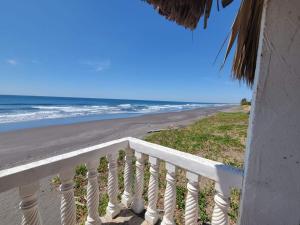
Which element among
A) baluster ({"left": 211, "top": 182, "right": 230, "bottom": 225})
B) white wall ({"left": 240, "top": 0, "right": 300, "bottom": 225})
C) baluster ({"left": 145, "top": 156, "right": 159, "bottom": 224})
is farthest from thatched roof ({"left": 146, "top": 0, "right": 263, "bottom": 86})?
baluster ({"left": 145, "top": 156, "right": 159, "bottom": 224})

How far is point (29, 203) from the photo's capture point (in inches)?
49.2

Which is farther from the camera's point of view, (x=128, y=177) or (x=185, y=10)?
(x=128, y=177)

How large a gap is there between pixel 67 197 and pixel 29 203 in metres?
0.30

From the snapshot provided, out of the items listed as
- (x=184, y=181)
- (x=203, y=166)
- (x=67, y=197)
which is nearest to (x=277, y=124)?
(x=203, y=166)

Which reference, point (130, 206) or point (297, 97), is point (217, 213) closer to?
point (297, 97)

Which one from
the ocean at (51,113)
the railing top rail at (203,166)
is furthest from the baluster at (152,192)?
the ocean at (51,113)

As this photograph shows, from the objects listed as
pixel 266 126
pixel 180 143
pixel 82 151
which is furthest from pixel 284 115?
pixel 180 143

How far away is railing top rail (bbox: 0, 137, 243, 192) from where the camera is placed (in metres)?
1.15

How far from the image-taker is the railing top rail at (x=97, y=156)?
1153mm

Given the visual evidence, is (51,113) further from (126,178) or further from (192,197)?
(192,197)

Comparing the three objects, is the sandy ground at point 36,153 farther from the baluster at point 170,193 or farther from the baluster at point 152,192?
the baluster at point 170,193

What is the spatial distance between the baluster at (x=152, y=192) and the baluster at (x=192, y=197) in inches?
15.4

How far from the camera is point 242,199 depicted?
1052 millimetres

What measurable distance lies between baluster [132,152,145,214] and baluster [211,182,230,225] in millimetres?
857
